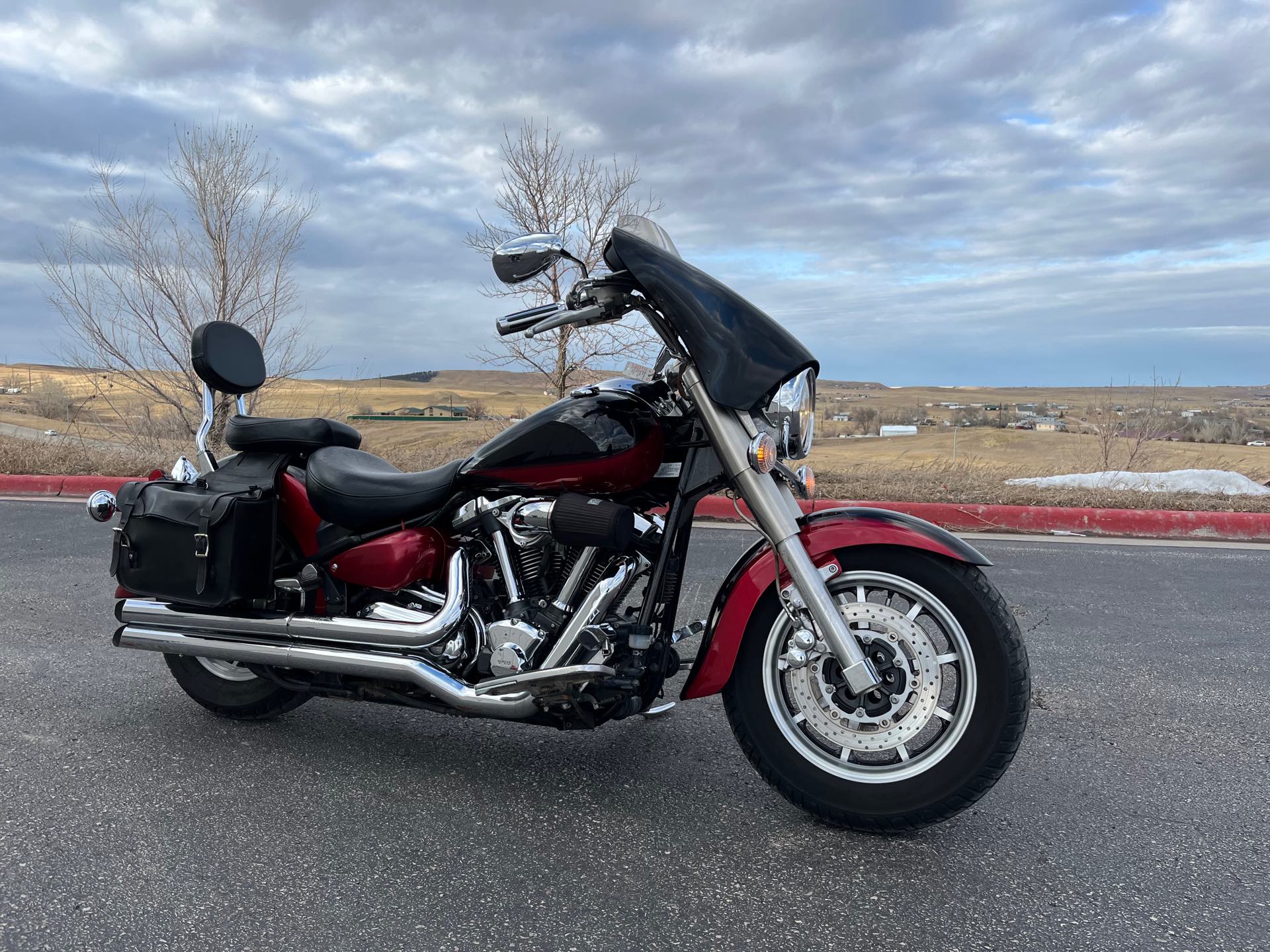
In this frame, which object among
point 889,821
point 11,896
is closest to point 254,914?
point 11,896

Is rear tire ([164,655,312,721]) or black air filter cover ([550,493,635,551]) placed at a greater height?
black air filter cover ([550,493,635,551])

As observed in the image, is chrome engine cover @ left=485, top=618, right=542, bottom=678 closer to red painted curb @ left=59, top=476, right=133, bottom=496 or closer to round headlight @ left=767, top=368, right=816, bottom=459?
round headlight @ left=767, top=368, right=816, bottom=459

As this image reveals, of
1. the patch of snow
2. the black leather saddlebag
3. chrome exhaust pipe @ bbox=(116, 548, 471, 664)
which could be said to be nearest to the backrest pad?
the black leather saddlebag

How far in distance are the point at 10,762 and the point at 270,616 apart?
3.22 ft

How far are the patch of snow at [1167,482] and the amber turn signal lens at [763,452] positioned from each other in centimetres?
779

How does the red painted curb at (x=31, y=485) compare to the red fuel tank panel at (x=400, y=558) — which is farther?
the red painted curb at (x=31, y=485)

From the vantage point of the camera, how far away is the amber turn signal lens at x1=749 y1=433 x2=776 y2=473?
2498 millimetres

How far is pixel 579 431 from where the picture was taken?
2.61 m

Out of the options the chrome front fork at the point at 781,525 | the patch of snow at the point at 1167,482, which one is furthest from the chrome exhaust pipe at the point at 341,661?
the patch of snow at the point at 1167,482

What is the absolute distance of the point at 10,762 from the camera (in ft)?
9.98

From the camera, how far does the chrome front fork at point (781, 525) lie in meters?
2.50

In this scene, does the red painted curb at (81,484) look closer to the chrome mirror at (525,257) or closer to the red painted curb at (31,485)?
the red painted curb at (31,485)

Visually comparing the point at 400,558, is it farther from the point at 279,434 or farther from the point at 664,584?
the point at 664,584

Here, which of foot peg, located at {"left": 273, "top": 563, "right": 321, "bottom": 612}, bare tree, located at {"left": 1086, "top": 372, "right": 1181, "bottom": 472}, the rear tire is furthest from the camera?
bare tree, located at {"left": 1086, "top": 372, "right": 1181, "bottom": 472}
